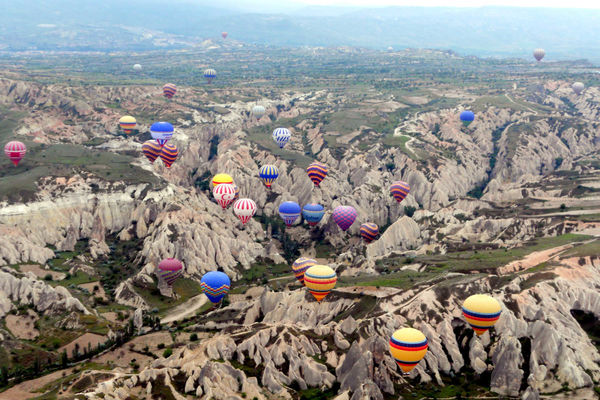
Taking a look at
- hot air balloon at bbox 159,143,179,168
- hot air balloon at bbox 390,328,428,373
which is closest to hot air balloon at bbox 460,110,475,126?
hot air balloon at bbox 159,143,179,168

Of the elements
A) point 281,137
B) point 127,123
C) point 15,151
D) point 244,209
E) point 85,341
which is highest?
point 127,123

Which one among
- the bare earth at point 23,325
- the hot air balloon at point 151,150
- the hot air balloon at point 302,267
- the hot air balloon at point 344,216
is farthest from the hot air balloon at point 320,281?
the hot air balloon at point 151,150

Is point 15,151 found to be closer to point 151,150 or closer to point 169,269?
point 151,150

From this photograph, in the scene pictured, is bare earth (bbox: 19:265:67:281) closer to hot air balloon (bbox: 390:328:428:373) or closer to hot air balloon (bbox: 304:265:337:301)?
hot air balloon (bbox: 304:265:337:301)

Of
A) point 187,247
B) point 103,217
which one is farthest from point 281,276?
point 103,217

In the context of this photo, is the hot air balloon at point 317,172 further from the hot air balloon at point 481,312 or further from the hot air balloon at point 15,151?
the hot air balloon at point 481,312

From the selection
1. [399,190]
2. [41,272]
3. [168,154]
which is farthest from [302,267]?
[168,154]
